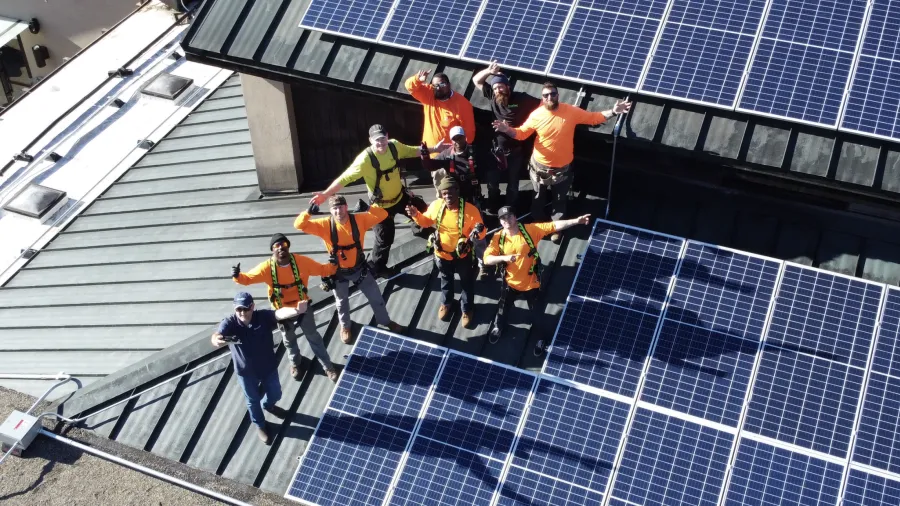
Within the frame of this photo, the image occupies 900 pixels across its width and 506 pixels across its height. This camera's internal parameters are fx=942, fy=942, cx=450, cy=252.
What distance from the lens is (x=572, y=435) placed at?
11406 millimetres

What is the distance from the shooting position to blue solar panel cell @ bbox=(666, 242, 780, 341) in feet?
39.5

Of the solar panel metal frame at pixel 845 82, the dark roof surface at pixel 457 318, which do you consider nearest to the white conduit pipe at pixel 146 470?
the dark roof surface at pixel 457 318

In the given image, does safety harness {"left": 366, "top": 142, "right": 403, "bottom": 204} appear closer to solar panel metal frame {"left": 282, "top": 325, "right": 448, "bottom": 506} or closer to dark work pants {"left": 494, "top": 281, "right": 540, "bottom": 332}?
solar panel metal frame {"left": 282, "top": 325, "right": 448, "bottom": 506}

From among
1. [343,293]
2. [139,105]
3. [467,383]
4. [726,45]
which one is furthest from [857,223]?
[139,105]

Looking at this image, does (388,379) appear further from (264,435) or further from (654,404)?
(654,404)

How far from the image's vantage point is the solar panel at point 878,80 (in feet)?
40.5

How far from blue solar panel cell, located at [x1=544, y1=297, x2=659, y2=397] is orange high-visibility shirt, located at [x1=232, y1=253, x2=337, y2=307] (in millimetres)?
3193

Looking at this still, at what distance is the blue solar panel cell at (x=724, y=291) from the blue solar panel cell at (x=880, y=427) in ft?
4.84

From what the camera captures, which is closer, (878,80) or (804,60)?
(878,80)

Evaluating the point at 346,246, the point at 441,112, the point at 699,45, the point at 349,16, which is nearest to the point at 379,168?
the point at 441,112

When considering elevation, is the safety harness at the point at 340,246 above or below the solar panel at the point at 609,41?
below

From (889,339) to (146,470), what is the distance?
32.2 feet

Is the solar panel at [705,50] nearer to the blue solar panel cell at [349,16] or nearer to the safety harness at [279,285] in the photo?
the blue solar panel cell at [349,16]

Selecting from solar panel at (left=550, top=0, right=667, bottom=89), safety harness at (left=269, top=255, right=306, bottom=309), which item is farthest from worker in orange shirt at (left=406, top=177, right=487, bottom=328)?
solar panel at (left=550, top=0, right=667, bottom=89)
